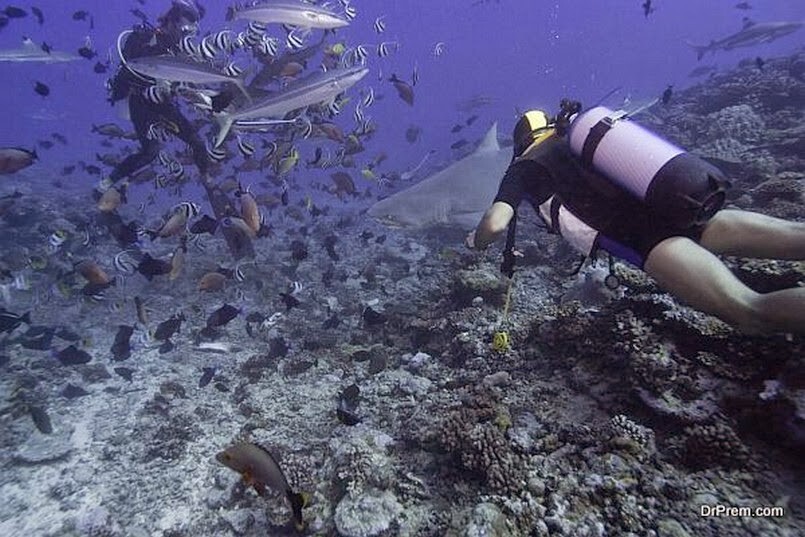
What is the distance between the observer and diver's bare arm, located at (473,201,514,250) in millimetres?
3355

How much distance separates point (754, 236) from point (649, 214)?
87cm

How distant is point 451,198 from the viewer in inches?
309

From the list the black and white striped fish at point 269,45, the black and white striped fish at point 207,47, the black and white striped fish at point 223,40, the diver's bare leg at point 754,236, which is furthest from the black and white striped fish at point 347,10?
the diver's bare leg at point 754,236

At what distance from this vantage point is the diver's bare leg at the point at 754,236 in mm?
3105

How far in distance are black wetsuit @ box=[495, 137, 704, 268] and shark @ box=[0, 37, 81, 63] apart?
11603mm

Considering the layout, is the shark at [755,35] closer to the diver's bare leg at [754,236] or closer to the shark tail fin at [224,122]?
the diver's bare leg at [754,236]

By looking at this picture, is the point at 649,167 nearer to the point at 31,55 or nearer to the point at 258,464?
the point at 258,464

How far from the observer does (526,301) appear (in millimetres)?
6125

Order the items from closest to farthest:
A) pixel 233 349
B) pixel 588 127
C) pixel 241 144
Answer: pixel 588 127 < pixel 241 144 < pixel 233 349

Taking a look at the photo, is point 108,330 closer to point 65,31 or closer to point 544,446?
point 544,446

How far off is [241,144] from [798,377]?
6582 mm

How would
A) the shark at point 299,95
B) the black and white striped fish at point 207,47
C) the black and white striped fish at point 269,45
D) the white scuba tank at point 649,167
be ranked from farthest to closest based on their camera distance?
the black and white striped fish at point 269,45, the black and white striped fish at point 207,47, the shark at point 299,95, the white scuba tank at point 649,167

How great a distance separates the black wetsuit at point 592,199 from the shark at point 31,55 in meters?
11.6

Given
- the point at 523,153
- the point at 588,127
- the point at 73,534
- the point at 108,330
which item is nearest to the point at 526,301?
the point at 523,153
